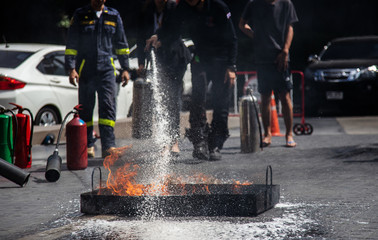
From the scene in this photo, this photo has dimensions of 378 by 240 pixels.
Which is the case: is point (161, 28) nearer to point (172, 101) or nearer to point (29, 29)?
point (172, 101)

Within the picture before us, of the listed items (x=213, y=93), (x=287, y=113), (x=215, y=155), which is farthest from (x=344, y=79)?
(x=215, y=155)

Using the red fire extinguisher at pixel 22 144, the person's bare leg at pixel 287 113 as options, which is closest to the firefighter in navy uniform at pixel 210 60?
the person's bare leg at pixel 287 113

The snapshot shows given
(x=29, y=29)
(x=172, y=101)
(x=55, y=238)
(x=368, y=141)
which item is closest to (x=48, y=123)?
(x=172, y=101)

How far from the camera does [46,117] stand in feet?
36.0

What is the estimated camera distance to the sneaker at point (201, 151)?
807cm

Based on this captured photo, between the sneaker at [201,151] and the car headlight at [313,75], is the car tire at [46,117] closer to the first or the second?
the sneaker at [201,151]

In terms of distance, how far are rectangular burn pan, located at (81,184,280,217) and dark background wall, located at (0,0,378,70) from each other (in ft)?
41.6

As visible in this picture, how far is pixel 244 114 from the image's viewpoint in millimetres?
8922

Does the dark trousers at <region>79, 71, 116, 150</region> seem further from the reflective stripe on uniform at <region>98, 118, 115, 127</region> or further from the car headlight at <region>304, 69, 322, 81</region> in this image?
the car headlight at <region>304, 69, 322, 81</region>

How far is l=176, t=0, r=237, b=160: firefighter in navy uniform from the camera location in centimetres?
827

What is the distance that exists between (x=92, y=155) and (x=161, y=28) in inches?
71.5

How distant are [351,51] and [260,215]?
1156cm

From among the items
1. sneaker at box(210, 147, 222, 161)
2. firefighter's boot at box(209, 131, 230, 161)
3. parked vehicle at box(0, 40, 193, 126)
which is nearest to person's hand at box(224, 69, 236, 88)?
firefighter's boot at box(209, 131, 230, 161)

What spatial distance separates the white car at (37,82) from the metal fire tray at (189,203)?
5290 millimetres
